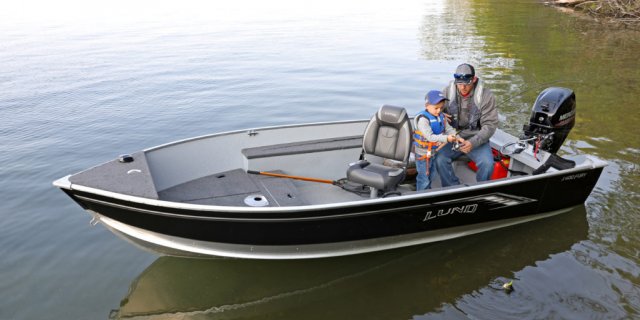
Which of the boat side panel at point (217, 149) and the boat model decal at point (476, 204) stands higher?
the boat side panel at point (217, 149)

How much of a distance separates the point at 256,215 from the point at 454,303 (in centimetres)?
202

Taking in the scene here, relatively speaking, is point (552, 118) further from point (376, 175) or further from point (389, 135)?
point (376, 175)

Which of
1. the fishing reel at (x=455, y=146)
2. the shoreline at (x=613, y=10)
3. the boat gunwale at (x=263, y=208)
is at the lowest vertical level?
the boat gunwale at (x=263, y=208)

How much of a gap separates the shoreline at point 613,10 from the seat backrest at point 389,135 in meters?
17.3

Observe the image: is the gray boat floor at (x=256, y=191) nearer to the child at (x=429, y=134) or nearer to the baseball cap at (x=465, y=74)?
the child at (x=429, y=134)

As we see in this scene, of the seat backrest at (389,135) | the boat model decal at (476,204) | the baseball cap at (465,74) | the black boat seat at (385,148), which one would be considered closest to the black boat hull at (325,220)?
the boat model decal at (476,204)

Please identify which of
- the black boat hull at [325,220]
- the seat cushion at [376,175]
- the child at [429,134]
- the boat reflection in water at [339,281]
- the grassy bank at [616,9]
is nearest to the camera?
the black boat hull at [325,220]

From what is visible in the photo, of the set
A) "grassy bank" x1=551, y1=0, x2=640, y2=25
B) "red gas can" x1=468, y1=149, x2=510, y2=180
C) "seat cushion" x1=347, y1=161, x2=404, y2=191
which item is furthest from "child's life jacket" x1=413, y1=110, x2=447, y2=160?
"grassy bank" x1=551, y1=0, x2=640, y2=25

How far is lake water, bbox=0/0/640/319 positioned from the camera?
15.3 feet

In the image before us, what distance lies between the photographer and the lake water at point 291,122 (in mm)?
4668

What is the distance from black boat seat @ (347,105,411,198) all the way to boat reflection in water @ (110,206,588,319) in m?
0.81

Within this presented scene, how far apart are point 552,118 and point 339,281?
307 cm

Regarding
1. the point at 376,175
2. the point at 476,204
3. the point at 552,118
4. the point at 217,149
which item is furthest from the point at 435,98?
the point at 217,149

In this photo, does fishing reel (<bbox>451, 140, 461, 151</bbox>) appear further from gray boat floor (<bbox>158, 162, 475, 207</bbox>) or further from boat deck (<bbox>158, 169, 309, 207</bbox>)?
boat deck (<bbox>158, 169, 309, 207</bbox>)
